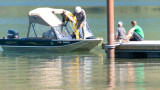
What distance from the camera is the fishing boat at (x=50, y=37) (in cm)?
2577

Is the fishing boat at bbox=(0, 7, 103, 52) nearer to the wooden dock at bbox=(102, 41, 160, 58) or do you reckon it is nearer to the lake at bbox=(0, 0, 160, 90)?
the lake at bbox=(0, 0, 160, 90)

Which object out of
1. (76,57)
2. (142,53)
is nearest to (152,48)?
(142,53)

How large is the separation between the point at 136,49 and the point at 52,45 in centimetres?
600

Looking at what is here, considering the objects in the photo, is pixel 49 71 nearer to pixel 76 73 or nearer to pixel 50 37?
pixel 76 73

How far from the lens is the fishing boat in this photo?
25.8m

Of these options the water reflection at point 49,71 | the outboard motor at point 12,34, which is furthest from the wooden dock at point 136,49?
the outboard motor at point 12,34

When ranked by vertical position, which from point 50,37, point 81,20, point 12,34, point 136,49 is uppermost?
point 81,20

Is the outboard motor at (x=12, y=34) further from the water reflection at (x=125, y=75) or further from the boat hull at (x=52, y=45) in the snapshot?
the water reflection at (x=125, y=75)

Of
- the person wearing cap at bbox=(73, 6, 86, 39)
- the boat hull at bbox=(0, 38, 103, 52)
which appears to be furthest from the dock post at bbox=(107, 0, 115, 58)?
→ the person wearing cap at bbox=(73, 6, 86, 39)

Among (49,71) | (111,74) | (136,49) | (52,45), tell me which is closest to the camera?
(111,74)

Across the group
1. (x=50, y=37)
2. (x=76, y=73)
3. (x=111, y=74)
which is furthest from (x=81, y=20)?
(x=111, y=74)

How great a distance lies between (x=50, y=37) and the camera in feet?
85.8

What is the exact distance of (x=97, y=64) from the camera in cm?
2000

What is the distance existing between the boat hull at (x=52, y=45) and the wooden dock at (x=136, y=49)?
14.4 ft
